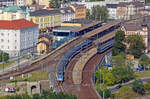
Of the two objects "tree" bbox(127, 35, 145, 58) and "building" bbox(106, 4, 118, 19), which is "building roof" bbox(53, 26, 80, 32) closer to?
"tree" bbox(127, 35, 145, 58)

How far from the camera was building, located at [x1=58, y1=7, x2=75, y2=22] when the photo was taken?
97.5 ft

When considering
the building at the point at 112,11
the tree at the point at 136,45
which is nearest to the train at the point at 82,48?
the tree at the point at 136,45

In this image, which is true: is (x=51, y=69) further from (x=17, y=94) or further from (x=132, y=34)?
(x=132, y=34)

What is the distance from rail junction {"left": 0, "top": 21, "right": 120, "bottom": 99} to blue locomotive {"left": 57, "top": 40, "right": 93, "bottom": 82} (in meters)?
0.12

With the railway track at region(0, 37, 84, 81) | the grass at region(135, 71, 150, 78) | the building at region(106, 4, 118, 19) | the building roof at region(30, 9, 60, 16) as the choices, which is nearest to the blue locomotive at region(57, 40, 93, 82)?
the railway track at region(0, 37, 84, 81)

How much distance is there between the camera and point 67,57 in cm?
1845

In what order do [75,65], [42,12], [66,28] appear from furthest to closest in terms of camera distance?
[42,12], [66,28], [75,65]

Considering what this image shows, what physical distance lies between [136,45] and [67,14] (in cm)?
1011

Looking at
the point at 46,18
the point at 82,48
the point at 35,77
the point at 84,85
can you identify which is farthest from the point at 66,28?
the point at 84,85

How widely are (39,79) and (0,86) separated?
4.65 ft

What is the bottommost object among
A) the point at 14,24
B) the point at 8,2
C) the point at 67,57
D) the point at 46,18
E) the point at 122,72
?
the point at 122,72

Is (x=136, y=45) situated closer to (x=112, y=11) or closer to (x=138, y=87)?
(x=138, y=87)

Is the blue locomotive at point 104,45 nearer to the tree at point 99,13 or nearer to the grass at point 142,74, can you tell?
the grass at point 142,74

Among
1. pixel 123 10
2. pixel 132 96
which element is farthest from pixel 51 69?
pixel 123 10
